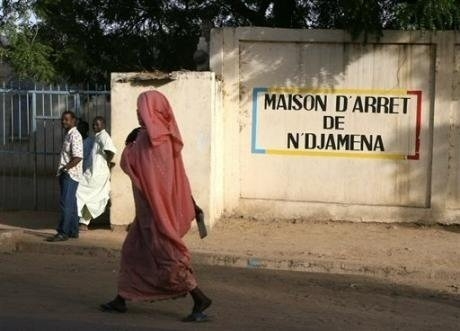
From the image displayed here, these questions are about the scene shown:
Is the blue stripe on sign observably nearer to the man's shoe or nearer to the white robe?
the white robe

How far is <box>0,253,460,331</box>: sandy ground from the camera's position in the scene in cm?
523

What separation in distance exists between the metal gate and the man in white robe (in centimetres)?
112

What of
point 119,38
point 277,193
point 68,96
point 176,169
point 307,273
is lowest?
point 307,273

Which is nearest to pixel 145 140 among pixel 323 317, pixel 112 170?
pixel 323 317

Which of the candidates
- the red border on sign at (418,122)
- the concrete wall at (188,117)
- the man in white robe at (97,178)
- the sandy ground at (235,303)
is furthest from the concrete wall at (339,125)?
the sandy ground at (235,303)

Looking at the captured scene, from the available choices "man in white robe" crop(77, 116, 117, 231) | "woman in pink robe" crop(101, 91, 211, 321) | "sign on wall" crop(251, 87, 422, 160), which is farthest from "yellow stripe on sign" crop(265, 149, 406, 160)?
"woman in pink robe" crop(101, 91, 211, 321)

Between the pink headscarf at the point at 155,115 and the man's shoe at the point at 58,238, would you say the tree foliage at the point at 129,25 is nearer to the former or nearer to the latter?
the man's shoe at the point at 58,238

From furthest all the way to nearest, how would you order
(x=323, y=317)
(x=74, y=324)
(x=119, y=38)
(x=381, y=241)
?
(x=119, y=38)
(x=381, y=241)
(x=323, y=317)
(x=74, y=324)

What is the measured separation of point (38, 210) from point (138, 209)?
578 centimetres

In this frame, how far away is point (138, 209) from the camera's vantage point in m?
5.26

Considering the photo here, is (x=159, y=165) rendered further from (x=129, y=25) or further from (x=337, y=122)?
(x=129, y=25)

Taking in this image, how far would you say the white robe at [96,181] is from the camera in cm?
871

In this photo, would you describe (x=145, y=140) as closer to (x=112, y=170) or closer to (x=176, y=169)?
(x=176, y=169)

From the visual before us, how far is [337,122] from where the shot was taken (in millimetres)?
9312
